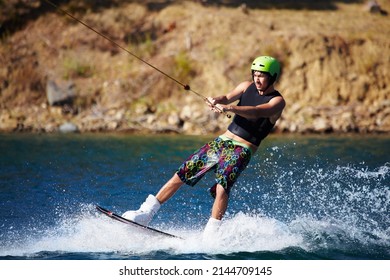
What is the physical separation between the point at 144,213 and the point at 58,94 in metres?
14.8

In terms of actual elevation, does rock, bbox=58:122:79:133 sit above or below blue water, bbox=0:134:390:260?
below

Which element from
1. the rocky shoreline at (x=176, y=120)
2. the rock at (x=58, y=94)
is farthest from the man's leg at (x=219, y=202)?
the rock at (x=58, y=94)

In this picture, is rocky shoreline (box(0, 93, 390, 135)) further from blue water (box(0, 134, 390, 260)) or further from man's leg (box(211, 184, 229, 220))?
man's leg (box(211, 184, 229, 220))

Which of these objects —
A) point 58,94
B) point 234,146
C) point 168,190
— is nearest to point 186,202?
point 168,190

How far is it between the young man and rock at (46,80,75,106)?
47.5 ft

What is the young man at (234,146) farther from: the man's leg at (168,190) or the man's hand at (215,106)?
the man's hand at (215,106)

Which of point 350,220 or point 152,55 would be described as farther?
point 152,55

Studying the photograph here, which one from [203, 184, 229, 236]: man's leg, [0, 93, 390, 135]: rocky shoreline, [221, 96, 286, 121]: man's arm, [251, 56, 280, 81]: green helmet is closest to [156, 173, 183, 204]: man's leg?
[203, 184, 229, 236]: man's leg

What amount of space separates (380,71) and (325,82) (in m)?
2.02

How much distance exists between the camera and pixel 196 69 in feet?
78.3

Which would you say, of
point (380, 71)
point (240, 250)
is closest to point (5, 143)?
point (240, 250)

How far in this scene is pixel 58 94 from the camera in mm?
22703

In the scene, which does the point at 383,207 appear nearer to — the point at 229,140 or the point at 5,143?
the point at 229,140

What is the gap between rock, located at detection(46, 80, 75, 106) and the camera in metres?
22.6
